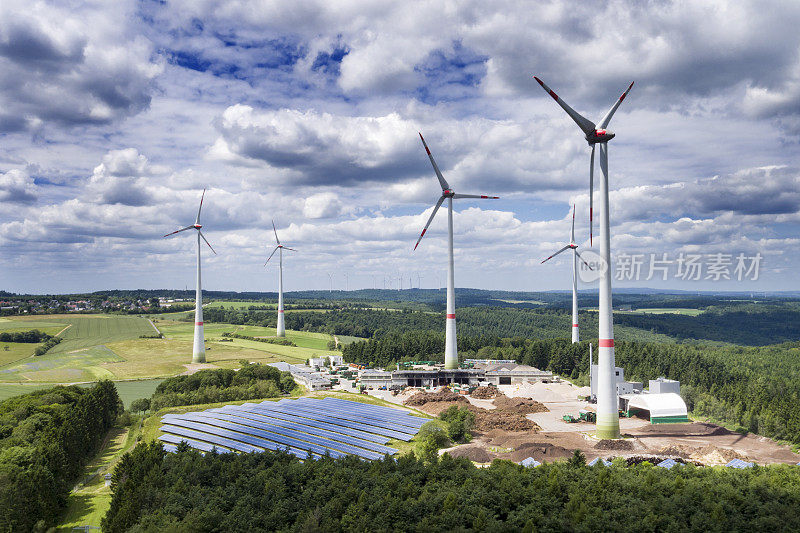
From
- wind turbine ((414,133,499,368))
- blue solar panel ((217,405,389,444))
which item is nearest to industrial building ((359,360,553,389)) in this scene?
wind turbine ((414,133,499,368))

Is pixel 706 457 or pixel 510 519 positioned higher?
pixel 510 519

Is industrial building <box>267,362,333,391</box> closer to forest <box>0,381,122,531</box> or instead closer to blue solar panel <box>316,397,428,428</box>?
blue solar panel <box>316,397,428,428</box>

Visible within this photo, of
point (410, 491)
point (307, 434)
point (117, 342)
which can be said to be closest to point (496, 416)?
point (307, 434)

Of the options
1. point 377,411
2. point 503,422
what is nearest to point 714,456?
point 503,422

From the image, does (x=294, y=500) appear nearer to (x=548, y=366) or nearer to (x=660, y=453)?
(x=660, y=453)

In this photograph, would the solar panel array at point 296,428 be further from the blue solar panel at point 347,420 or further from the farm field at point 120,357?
the farm field at point 120,357

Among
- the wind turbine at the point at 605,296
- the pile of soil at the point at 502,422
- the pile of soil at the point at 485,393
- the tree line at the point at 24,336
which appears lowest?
the pile of soil at the point at 485,393

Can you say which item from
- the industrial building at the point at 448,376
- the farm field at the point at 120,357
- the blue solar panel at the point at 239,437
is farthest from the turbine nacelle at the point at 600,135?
the farm field at the point at 120,357
